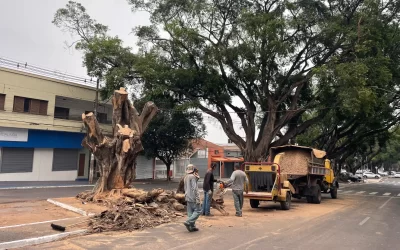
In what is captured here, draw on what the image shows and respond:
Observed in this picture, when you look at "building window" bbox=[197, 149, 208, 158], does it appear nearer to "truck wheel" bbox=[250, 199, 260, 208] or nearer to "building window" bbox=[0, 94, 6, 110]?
"building window" bbox=[0, 94, 6, 110]

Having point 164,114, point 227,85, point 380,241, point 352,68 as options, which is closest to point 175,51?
point 227,85

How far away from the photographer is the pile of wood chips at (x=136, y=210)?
361 inches

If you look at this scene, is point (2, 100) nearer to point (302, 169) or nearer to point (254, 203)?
point (254, 203)

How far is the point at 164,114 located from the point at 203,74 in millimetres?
7905

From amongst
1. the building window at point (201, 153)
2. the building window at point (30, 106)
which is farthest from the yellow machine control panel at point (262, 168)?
the building window at point (201, 153)

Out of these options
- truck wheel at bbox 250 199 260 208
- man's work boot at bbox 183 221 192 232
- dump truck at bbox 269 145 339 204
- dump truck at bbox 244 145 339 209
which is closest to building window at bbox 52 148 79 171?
dump truck at bbox 244 145 339 209

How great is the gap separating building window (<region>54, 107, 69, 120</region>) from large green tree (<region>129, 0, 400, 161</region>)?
30.1 ft

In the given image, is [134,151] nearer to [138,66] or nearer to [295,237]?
[295,237]

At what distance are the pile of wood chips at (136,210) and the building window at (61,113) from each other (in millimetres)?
16924

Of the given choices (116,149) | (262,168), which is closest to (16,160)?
(116,149)

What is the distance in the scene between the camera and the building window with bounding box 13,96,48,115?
988 inches

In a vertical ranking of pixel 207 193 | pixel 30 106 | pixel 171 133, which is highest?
pixel 30 106

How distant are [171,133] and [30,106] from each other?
11.8 meters

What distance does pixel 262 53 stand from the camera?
21.8 meters
